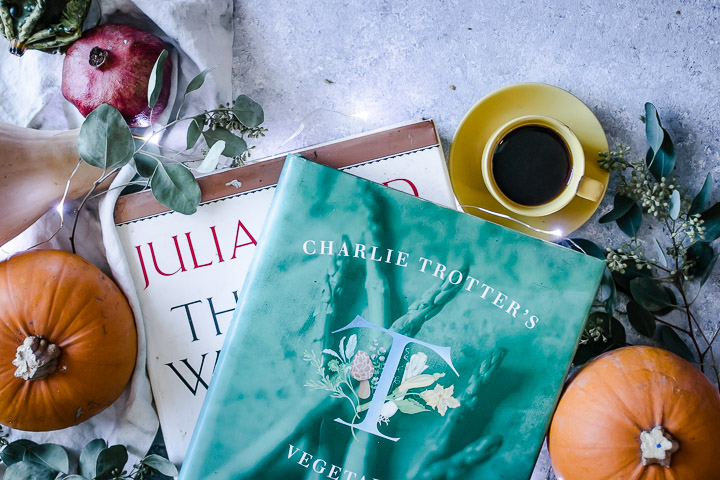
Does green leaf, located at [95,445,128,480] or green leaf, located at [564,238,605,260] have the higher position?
green leaf, located at [564,238,605,260]

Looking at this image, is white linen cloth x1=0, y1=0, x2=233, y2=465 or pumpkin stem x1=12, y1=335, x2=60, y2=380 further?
white linen cloth x1=0, y1=0, x2=233, y2=465

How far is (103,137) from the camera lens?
0.77 m

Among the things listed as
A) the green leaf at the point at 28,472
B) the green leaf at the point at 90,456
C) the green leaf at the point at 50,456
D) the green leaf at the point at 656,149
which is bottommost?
the green leaf at the point at 28,472

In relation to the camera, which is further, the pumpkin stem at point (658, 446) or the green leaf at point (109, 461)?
the green leaf at point (109, 461)

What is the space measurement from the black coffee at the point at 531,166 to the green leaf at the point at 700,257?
0.24 m

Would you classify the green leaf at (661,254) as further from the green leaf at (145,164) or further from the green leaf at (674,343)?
the green leaf at (145,164)

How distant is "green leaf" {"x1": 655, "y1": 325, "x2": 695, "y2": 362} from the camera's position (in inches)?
34.6

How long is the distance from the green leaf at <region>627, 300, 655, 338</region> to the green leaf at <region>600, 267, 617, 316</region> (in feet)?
0.21

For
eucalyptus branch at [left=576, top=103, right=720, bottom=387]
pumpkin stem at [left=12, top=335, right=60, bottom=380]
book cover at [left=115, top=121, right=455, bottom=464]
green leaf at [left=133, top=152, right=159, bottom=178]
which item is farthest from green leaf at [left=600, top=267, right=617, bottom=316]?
pumpkin stem at [left=12, top=335, right=60, bottom=380]

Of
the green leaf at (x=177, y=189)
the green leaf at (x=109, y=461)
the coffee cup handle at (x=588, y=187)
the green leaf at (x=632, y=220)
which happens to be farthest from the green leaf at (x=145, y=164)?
the green leaf at (x=632, y=220)

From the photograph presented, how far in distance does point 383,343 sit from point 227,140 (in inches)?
15.8

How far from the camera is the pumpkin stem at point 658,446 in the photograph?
68 cm

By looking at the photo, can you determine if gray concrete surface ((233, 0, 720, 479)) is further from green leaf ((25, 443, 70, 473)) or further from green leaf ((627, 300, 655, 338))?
green leaf ((25, 443, 70, 473))

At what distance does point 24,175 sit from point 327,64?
51cm
